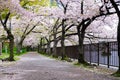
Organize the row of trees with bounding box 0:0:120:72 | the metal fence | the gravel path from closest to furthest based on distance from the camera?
the gravel path
the metal fence
the row of trees with bounding box 0:0:120:72

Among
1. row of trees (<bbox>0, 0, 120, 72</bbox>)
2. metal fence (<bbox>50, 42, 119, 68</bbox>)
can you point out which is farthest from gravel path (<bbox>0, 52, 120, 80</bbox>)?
row of trees (<bbox>0, 0, 120, 72</bbox>)

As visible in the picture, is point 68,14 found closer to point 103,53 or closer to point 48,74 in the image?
point 103,53

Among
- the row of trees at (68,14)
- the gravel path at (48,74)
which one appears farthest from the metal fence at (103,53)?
the gravel path at (48,74)

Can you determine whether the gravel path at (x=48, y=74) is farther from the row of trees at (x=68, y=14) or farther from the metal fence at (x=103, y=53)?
the row of trees at (x=68, y=14)

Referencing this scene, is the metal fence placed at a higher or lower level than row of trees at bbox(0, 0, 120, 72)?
lower

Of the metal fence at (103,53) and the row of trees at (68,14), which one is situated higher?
the row of trees at (68,14)

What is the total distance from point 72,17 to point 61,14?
9.20ft

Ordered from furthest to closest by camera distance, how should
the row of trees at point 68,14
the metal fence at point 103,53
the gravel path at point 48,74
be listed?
1. the row of trees at point 68,14
2. the metal fence at point 103,53
3. the gravel path at point 48,74

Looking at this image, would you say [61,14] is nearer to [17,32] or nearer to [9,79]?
[9,79]

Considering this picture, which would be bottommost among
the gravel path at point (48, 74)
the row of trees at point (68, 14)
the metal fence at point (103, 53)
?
the gravel path at point (48, 74)

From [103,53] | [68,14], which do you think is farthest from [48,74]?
[68,14]

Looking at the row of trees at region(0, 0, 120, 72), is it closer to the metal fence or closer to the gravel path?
the metal fence

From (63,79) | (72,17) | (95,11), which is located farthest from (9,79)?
(72,17)

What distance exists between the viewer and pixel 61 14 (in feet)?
102
